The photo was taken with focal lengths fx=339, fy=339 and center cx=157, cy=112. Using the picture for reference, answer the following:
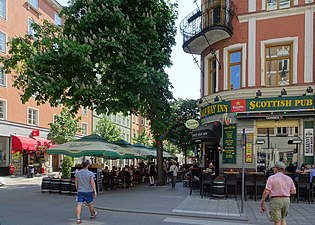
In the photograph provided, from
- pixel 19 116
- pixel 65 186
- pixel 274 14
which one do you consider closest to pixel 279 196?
pixel 65 186

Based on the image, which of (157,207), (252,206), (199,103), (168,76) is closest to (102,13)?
(168,76)

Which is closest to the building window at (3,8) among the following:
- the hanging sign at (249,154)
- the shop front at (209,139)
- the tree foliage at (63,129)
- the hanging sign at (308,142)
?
the tree foliage at (63,129)

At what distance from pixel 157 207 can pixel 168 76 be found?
24.9 ft

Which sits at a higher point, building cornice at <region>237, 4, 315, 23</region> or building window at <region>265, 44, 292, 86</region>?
building cornice at <region>237, 4, 315, 23</region>

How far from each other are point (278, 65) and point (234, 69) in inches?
80.8

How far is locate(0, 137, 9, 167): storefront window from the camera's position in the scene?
93.7ft

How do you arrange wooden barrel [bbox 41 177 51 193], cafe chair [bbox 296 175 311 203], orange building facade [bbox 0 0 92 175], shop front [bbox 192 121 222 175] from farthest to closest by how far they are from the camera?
1. orange building facade [bbox 0 0 92 175]
2. shop front [bbox 192 121 222 175]
3. wooden barrel [bbox 41 177 51 193]
4. cafe chair [bbox 296 175 311 203]

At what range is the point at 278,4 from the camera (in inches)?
614

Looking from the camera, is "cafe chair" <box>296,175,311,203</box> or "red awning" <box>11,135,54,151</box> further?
"red awning" <box>11,135,54,151</box>

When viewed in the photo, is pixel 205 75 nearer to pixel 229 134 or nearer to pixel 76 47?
pixel 229 134

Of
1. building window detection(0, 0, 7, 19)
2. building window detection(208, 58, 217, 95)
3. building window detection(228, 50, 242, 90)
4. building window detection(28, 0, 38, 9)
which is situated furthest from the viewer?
building window detection(28, 0, 38, 9)

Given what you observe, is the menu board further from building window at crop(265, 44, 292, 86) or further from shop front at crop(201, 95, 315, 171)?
building window at crop(265, 44, 292, 86)

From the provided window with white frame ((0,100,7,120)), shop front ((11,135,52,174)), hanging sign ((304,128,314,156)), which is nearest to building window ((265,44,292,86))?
hanging sign ((304,128,314,156))

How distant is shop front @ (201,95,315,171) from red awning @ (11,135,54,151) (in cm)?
1850
